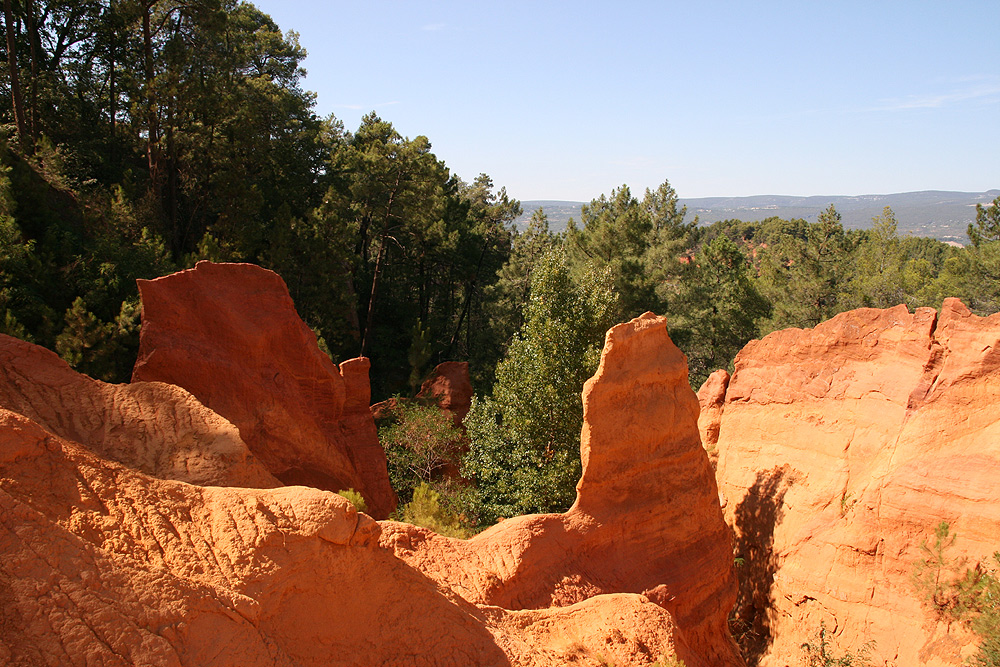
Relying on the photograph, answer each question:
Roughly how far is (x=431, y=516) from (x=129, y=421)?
21.2 ft

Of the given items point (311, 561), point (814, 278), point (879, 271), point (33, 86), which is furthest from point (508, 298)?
point (311, 561)

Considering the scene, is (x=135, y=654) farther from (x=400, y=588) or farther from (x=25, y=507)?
(x=400, y=588)

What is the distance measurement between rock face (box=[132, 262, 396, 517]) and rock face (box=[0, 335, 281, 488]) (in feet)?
9.56

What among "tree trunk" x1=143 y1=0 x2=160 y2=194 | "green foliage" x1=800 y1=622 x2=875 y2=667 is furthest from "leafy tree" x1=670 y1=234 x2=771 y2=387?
"tree trunk" x1=143 y1=0 x2=160 y2=194

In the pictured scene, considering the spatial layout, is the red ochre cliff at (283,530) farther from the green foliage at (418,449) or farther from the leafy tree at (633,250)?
the leafy tree at (633,250)

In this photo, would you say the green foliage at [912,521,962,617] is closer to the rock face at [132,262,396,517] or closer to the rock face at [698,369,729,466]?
the rock face at [698,369,729,466]

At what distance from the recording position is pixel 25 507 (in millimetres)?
4781

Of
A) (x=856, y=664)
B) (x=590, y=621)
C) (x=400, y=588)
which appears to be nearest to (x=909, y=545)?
(x=856, y=664)

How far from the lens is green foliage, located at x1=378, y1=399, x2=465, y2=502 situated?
1805cm

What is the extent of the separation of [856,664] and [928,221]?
8049 inches

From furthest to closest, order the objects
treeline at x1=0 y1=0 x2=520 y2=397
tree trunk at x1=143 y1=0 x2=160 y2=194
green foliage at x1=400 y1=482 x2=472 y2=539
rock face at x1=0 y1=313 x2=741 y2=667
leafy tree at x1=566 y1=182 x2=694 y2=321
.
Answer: leafy tree at x1=566 y1=182 x2=694 y2=321 < tree trunk at x1=143 y1=0 x2=160 y2=194 < treeline at x1=0 y1=0 x2=520 y2=397 < green foliage at x1=400 y1=482 x2=472 y2=539 < rock face at x1=0 y1=313 x2=741 y2=667

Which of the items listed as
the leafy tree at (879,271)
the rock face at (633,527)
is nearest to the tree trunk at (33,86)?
the rock face at (633,527)

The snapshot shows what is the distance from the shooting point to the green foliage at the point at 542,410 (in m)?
14.5

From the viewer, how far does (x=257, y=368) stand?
1330 centimetres
